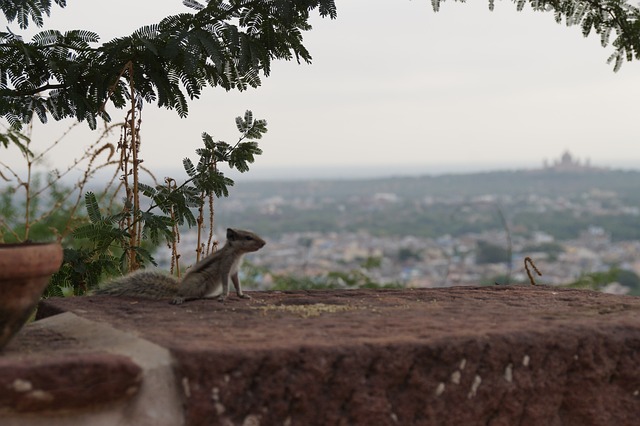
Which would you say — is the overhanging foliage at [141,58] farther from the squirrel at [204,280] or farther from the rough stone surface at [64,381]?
the rough stone surface at [64,381]

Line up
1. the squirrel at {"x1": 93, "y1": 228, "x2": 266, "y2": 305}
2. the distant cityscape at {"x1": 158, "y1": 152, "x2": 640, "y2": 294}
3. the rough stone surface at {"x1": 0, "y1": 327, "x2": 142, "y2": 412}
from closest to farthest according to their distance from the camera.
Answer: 1. the rough stone surface at {"x1": 0, "y1": 327, "x2": 142, "y2": 412}
2. the squirrel at {"x1": 93, "y1": 228, "x2": 266, "y2": 305}
3. the distant cityscape at {"x1": 158, "y1": 152, "x2": 640, "y2": 294}

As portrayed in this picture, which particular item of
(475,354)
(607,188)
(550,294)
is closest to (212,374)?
(475,354)

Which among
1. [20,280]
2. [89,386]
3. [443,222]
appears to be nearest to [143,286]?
[20,280]

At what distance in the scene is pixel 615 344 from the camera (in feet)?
10.7

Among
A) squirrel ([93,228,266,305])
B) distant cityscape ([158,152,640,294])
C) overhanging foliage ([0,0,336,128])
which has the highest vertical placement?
overhanging foliage ([0,0,336,128])

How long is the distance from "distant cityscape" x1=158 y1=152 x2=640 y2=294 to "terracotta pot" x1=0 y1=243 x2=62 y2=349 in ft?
21.8

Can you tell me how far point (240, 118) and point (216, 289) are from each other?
1451 millimetres

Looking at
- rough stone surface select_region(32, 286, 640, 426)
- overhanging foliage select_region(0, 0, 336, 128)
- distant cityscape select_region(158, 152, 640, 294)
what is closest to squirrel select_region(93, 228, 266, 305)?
rough stone surface select_region(32, 286, 640, 426)

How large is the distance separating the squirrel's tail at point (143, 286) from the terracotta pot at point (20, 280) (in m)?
1.30

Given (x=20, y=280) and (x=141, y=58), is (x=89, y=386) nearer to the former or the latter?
(x=20, y=280)

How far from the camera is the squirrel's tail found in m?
4.16

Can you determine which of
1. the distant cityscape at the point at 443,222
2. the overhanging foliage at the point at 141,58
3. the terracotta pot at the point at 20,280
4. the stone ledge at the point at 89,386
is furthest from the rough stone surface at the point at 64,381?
the distant cityscape at the point at 443,222

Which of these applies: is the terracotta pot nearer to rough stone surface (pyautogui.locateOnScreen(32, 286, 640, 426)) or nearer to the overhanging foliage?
rough stone surface (pyautogui.locateOnScreen(32, 286, 640, 426))

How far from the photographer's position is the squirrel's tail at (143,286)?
416 cm
